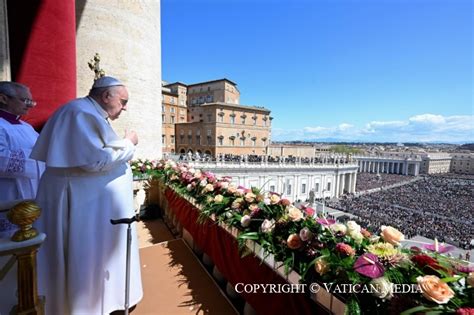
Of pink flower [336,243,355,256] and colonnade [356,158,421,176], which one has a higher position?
pink flower [336,243,355,256]

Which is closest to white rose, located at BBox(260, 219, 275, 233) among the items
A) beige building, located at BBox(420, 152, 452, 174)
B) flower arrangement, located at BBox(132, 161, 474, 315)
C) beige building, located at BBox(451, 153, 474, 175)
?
flower arrangement, located at BBox(132, 161, 474, 315)

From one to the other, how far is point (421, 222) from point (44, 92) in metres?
31.3

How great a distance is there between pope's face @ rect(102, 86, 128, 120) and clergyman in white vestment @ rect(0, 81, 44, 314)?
40.0 inches

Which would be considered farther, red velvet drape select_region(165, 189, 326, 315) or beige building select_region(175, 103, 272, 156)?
beige building select_region(175, 103, 272, 156)

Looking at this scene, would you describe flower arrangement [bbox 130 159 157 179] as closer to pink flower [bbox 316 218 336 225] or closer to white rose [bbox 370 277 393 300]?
pink flower [bbox 316 218 336 225]

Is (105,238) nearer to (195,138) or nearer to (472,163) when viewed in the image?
(195,138)

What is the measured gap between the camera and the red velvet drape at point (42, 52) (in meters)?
4.09

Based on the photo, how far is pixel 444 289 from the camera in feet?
3.94

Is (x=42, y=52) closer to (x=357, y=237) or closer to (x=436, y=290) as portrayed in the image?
(x=357, y=237)

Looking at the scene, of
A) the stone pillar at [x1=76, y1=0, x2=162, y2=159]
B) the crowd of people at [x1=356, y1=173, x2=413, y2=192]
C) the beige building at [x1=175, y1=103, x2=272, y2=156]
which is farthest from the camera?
the crowd of people at [x1=356, y1=173, x2=413, y2=192]

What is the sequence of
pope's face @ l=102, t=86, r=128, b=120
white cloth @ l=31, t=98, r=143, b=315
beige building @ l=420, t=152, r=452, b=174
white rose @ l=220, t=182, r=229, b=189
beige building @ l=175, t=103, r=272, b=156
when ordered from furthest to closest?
beige building @ l=420, t=152, r=452, b=174 → beige building @ l=175, t=103, r=272, b=156 → white rose @ l=220, t=182, r=229, b=189 → pope's face @ l=102, t=86, r=128, b=120 → white cloth @ l=31, t=98, r=143, b=315

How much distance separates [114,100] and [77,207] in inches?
38.8

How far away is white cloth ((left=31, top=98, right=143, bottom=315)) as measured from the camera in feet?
6.12

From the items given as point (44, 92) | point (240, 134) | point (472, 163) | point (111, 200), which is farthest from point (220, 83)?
point (472, 163)
